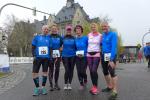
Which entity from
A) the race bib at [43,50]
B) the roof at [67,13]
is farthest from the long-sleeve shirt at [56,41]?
the roof at [67,13]

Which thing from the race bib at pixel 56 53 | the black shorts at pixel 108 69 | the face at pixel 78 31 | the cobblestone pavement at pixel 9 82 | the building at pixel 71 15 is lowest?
the cobblestone pavement at pixel 9 82

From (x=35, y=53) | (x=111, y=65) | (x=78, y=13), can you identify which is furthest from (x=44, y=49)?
(x=78, y=13)

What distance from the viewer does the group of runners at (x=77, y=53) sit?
10656 mm

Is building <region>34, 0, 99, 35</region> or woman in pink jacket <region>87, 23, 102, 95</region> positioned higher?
building <region>34, 0, 99, 35</region>

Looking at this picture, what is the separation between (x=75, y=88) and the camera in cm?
1205

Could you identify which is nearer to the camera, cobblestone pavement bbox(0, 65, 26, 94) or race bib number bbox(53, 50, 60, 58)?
race bib number bbox(53, 50, 60, 58)

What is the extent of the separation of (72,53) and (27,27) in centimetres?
9637

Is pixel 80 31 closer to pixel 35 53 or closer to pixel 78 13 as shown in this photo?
pixel 35 53

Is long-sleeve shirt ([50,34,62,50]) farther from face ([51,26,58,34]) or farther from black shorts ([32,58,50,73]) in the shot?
black shorts ([32,58,50,73])

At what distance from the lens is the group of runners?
10.7m

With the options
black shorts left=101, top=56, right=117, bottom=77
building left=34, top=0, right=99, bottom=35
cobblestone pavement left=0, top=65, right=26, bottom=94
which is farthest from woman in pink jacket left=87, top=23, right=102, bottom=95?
building left=34, top=0, right=99, bottom=35

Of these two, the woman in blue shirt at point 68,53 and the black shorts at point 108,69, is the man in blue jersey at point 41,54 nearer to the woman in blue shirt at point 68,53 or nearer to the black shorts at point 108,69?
the woman in blue shirt at point 68,53

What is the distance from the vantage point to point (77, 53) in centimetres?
1152

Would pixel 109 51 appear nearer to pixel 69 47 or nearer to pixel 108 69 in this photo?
pixel 108 69
